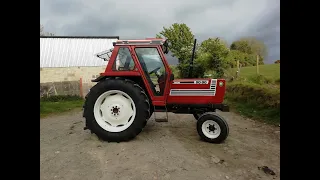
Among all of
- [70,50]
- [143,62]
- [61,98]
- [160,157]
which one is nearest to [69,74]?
[70,50]

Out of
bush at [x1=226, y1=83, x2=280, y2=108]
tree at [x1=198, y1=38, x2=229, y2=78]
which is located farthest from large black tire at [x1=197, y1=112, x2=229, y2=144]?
tree at [x1=198, y1=38, x2=229, y2=78]

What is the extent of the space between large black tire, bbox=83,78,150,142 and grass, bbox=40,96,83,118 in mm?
5141

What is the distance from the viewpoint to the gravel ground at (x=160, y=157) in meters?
3.12

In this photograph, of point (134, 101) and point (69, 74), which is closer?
point (134, 101)

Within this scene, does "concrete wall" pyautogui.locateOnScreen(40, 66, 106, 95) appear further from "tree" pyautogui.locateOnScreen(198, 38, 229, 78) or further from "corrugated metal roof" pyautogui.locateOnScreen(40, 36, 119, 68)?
"tree" pyautogui.locateOnScreen(198, 38, 229, 78)

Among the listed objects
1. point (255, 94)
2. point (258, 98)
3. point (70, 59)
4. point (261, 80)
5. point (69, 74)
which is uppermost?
point (70, 59)

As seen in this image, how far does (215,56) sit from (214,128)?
9742 millimetres

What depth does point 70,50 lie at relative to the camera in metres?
15.3

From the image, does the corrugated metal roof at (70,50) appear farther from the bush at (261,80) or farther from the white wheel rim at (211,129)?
the white wheel rim at (211,129)

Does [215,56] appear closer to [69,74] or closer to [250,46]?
[69,74]

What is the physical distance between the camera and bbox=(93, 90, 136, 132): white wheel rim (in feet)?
15.3

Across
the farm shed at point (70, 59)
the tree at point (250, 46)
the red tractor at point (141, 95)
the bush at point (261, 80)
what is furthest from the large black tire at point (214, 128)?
the tree at point (250, 46)
